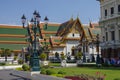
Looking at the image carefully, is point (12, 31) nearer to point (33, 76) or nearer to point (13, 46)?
point (13, 46)

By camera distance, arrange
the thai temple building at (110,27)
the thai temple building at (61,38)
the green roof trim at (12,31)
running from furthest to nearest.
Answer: the green roof trim at (12,31) → the thai temple building at (61,38) → the thai temple building at (110,27)

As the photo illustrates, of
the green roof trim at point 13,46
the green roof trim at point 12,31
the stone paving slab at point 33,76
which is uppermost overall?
the green roof trim at point 12,31

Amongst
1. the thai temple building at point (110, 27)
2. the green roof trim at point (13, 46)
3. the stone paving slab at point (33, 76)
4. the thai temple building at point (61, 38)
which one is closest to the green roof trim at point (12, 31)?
the thai temple building at point (61, 38)

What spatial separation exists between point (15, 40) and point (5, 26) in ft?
13.1

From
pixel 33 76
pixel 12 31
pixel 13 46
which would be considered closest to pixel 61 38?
pixel 13 46

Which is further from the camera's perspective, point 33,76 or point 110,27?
point 110,27

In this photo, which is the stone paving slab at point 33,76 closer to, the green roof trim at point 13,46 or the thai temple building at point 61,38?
the thai temple building at point 61,38

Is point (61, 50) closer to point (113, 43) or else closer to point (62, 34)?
point (62, 34)

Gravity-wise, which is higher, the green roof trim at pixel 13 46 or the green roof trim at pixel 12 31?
the green roof trim at pixel 12 31

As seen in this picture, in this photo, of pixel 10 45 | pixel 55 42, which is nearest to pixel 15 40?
pixel 10 45

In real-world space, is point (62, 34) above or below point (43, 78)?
above

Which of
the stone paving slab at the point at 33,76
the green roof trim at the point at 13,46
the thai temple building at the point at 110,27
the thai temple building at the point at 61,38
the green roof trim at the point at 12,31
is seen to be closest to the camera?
the stone paving slab at the point at 33,76

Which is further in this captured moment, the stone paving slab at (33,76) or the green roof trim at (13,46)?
the green roof trim at (13,46)

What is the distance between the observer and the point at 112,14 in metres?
49.1
